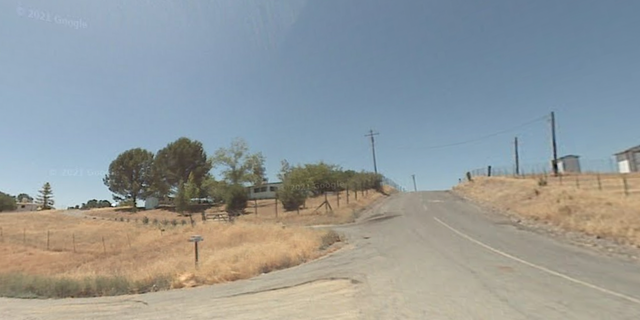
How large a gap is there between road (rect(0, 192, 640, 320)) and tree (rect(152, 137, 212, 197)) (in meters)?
77.4

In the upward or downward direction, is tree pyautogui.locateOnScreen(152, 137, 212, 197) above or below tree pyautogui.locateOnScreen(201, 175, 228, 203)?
above

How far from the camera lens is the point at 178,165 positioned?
85.9 m

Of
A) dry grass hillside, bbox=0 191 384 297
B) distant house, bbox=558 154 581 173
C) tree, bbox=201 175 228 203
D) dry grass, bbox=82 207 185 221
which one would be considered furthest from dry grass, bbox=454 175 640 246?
tree, bbox=201 175 228 203

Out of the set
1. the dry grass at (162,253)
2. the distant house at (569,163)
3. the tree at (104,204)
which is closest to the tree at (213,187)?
the dry grass at (162,253)

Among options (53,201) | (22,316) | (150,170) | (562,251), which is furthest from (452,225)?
(53,201)

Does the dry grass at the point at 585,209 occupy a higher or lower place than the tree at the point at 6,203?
lower

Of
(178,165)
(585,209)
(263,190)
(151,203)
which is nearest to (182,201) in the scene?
(178,165)

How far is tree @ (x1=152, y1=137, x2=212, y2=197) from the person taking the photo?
85.8 metres

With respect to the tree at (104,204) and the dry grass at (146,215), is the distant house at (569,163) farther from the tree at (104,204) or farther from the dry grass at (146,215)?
the tree at (104,204)

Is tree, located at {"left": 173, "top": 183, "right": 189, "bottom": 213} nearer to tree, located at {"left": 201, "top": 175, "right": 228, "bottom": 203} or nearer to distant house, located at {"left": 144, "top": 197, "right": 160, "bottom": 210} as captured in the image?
tree, located at {"left": 201, "top": 175, "right": 228, "bottom": 203}

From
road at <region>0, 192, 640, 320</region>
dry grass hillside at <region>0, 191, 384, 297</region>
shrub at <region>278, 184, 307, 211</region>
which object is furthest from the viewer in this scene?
shrub at <region>278, 184, 307, 211</region>

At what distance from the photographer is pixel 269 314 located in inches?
272

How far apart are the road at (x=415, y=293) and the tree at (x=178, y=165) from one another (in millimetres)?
77396

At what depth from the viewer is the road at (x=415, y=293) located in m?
6.62
